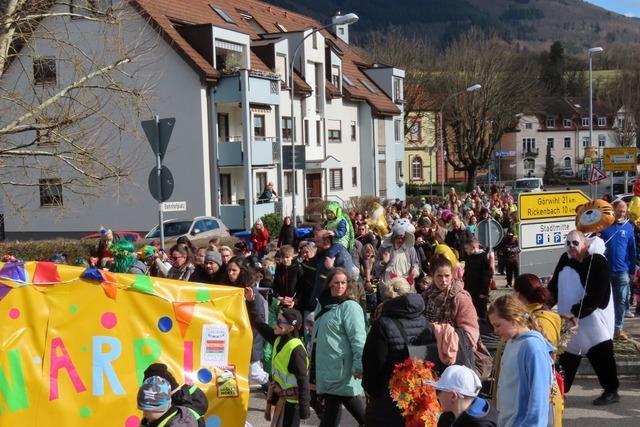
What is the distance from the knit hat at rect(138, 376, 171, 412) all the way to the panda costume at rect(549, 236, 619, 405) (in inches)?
180

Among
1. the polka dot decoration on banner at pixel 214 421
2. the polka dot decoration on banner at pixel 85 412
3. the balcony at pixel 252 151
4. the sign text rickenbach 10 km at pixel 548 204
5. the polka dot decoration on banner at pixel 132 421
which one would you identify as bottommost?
the polka dot decoration on banner at pixel 214 421

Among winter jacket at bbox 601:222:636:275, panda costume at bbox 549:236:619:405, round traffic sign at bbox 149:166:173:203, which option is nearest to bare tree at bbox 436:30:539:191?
winter jacket at bbox 601:222:636:275

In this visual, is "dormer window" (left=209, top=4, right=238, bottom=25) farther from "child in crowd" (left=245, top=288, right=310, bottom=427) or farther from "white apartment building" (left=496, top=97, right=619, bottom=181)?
"white apartment building" (left=496, top=97, right=619, bottom=181)

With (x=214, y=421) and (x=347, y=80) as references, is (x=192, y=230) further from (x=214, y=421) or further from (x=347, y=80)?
(x=347, y=80)

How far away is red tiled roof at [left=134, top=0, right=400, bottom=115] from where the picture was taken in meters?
32.9

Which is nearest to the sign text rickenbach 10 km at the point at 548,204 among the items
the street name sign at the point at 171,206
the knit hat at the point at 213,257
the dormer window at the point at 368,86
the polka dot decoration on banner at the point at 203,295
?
the knit hat at the point at 213,257

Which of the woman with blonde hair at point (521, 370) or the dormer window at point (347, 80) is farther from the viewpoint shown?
the dormer window at point (347, 80)

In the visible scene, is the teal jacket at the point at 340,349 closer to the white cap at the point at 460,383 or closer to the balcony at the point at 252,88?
the white cap at the point at 460,383

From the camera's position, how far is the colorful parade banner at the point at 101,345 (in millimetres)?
6188

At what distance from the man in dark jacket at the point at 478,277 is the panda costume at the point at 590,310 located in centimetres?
194

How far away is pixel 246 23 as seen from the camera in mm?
43406

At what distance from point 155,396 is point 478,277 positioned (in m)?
6.24

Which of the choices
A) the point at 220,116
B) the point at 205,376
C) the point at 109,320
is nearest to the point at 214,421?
the point at 205,376

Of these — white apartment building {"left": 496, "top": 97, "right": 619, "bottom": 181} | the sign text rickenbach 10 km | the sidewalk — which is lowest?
the sidewalk
